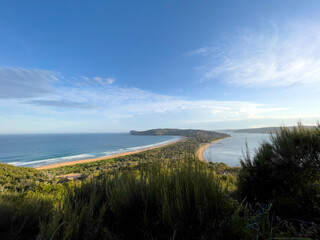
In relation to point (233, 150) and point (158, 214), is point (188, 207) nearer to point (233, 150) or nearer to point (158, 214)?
point (158, 214)

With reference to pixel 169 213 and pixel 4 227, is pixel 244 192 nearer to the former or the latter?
pixel 169 213

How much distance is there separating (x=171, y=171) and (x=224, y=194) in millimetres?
753

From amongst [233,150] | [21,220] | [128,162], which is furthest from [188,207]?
[233,150]

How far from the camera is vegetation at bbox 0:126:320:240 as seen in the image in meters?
1.50

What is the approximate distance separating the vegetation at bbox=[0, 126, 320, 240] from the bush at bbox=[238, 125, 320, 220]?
0.02 m

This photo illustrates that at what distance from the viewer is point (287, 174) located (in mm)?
2994

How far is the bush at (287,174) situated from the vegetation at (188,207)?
0.6 inches

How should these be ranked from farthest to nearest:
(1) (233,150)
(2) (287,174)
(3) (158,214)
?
(1) (233,150), (2) (287,174), (3) (158,214)

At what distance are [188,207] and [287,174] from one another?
2698 mm

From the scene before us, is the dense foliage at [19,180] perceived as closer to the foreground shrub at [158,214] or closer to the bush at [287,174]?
the foreground shrub at [158,214]

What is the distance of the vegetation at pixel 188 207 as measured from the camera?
1496 mm

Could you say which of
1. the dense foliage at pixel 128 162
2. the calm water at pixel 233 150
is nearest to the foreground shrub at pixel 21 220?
the dense foliage at pixel 128 162

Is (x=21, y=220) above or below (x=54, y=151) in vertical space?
above

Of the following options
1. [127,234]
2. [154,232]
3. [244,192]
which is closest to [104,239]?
[127,234]
